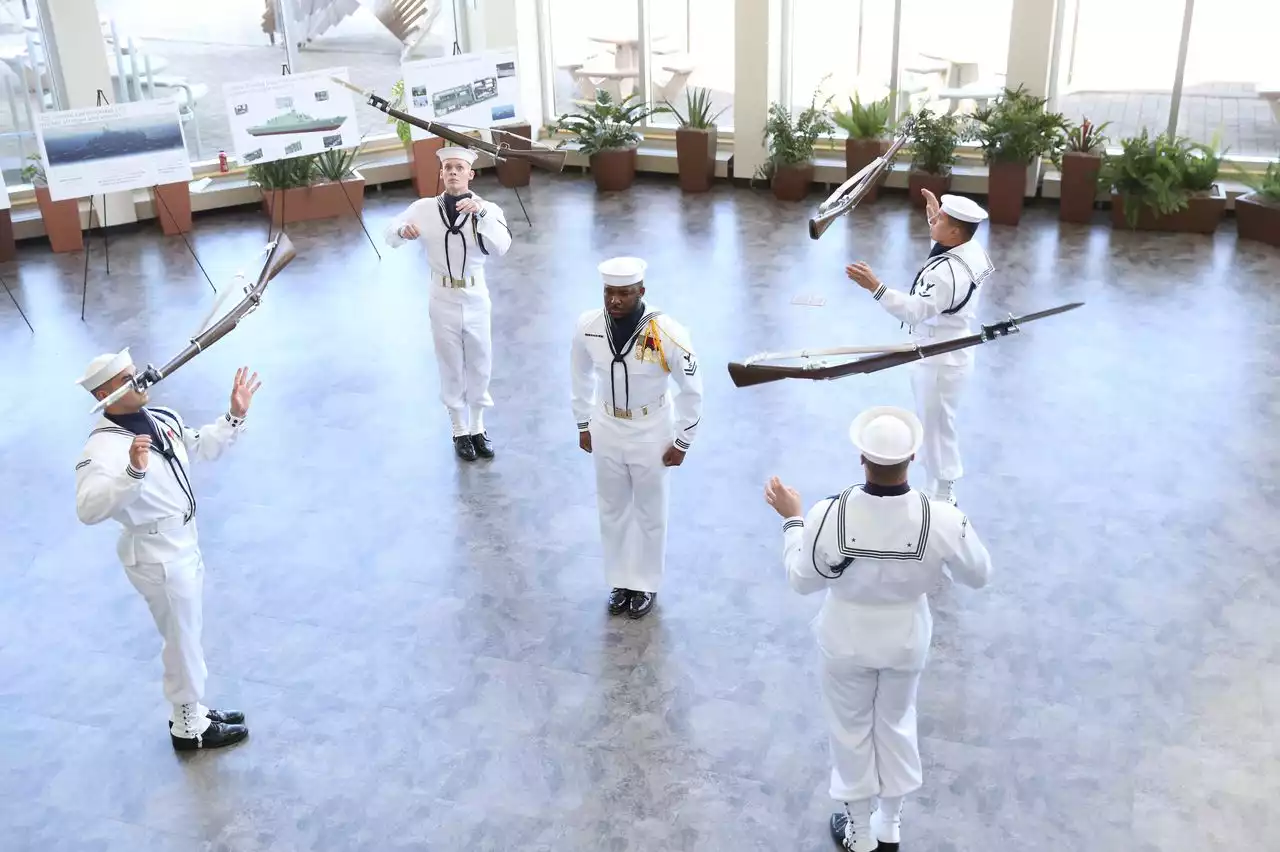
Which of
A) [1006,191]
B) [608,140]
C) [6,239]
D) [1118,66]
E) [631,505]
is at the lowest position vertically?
[631,505]

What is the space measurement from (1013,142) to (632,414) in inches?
279

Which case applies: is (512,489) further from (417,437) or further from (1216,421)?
(1216,421)

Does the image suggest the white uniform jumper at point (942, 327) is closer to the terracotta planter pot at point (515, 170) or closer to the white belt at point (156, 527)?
the white belt at point (156, 527)

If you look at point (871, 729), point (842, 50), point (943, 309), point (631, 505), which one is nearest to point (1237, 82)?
point (842, 50)

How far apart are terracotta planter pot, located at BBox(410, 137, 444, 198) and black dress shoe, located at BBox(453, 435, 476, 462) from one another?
5.88m

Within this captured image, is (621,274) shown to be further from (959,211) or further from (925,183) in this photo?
(925,183)

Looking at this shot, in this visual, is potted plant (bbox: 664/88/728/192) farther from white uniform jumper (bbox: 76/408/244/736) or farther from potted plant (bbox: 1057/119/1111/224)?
white uniform jumper (bbox: 76/408/244/736)

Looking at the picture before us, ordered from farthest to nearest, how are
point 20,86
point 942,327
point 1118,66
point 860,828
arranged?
point 1118,66, point 20,86, point 942,327, point 860,828

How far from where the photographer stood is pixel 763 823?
454 cm

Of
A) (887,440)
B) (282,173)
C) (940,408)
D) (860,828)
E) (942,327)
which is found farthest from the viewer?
(282,173)

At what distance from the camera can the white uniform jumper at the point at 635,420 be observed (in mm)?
5227

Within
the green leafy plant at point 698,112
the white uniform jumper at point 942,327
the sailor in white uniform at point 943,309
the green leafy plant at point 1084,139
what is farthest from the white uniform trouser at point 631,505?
the green leafy plant at point 698,112

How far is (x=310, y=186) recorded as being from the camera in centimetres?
1200

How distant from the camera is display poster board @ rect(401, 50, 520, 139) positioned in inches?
441
